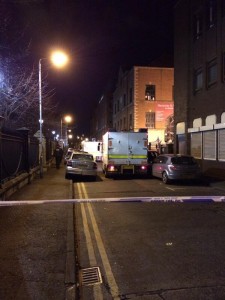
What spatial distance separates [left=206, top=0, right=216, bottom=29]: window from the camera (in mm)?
23922

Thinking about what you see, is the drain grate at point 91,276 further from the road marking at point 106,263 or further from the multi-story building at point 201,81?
the multi-story building at point 201,81

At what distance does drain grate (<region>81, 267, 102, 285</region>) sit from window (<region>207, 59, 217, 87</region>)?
19.5 m

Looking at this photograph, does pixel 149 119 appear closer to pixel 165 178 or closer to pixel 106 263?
pixel 165 178

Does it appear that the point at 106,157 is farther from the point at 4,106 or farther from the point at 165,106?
the point at 165,106

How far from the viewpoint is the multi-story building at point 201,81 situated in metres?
22.5

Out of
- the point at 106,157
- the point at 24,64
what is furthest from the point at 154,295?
the point at 24,64

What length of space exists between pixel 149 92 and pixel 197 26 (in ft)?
68.8

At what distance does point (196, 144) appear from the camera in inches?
1035

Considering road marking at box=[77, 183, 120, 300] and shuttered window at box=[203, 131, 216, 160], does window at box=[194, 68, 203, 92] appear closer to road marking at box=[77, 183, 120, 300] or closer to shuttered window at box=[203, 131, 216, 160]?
shuttered window at box=[203, 131, 216, 160]

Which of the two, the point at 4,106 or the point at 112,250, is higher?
the point at 4,106

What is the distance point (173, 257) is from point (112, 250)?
113cm

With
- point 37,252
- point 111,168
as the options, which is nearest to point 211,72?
point 111,168

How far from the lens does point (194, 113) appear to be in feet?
86.6

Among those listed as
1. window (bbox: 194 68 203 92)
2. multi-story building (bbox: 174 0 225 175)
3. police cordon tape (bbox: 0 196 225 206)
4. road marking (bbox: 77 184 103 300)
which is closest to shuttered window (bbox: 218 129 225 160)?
multi-story building (bbox: 174 0 225 175)
